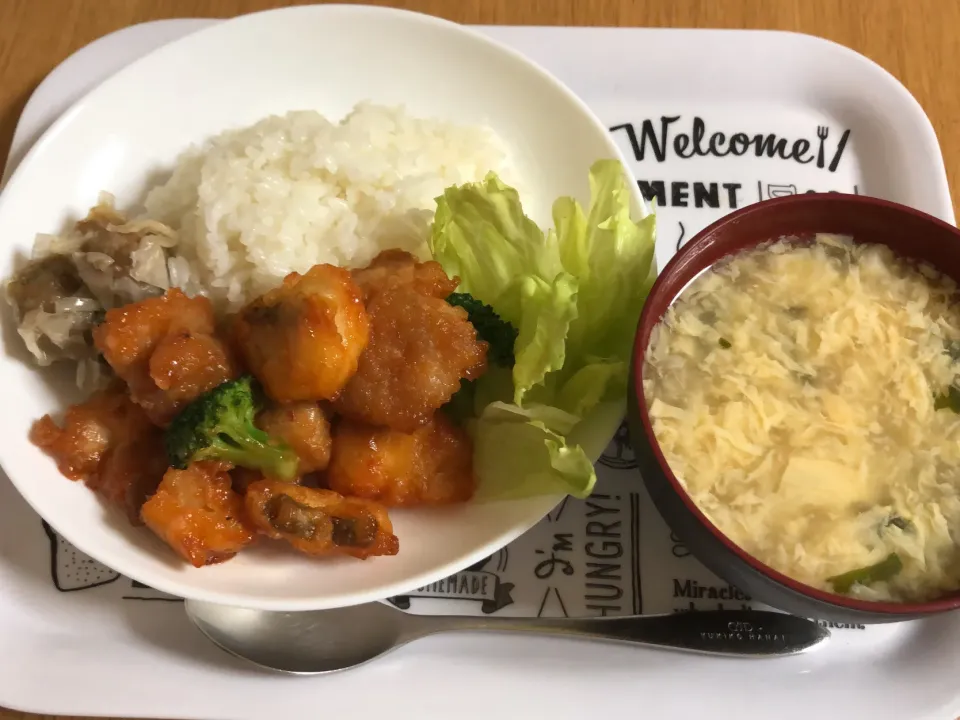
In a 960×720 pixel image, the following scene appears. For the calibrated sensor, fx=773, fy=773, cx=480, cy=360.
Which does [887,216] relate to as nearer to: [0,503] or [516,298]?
[516,298]

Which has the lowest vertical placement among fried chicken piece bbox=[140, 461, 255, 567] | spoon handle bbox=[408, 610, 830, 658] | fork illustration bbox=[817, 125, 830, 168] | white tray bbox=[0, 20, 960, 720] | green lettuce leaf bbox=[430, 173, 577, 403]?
white tray bbox=[0, 20, 960, 720]

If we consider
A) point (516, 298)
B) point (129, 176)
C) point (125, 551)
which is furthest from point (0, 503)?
point (516, 298)

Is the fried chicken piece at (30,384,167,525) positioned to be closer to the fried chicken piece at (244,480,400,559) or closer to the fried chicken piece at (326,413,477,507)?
the fried chicken piece at (244,480,400,559)

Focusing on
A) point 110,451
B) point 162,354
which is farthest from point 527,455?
point 110,451

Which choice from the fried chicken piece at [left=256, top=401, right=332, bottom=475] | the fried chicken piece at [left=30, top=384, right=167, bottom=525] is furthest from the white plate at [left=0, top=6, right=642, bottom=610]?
the fried chicken piece at [left=256, top=401, right=332, bottom=475]

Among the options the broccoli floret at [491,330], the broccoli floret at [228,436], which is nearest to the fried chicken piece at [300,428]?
the broccoli floret at [228,436]

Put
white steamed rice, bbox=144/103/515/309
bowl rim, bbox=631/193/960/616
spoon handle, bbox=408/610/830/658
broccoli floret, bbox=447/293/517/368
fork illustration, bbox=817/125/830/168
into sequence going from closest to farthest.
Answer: bowl rim, bbox=631/193/960/616 → spoon handle, bbox=408/610/830/658 → broccoli floret, bbox=447/293/517/368 → white steamed rice, bbox=144/103/515/309 → fork illustration, bbox=817/125/830/168
